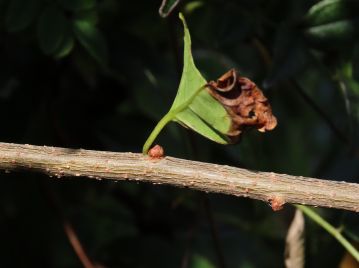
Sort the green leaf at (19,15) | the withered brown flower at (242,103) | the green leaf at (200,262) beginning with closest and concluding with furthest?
1. the withered brown flower at (242,103)
2. the green leaf at (19,15)
3. the green leaf at (200,262)

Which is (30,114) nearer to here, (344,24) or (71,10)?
(71,10)

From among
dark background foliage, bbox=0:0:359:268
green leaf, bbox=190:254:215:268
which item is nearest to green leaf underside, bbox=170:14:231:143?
dark background foliage, bbox=0:0:359:268

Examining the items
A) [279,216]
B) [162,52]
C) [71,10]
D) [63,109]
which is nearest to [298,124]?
[279,216]

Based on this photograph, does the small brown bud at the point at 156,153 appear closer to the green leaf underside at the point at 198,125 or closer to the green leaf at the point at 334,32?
the green leaf underside at the point at 198,125

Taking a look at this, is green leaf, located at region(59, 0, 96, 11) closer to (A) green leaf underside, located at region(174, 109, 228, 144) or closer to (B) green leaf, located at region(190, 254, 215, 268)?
(A) green leaf underside, located at region(174, 109, 228, 144)

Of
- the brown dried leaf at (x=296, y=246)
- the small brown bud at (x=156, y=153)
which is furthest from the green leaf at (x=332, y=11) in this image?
the small brown bud at (x=156, y=153)

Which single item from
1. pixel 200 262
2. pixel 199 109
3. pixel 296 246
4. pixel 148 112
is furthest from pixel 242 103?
pixel 200 262

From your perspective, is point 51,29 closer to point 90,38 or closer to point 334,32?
point 90,38
